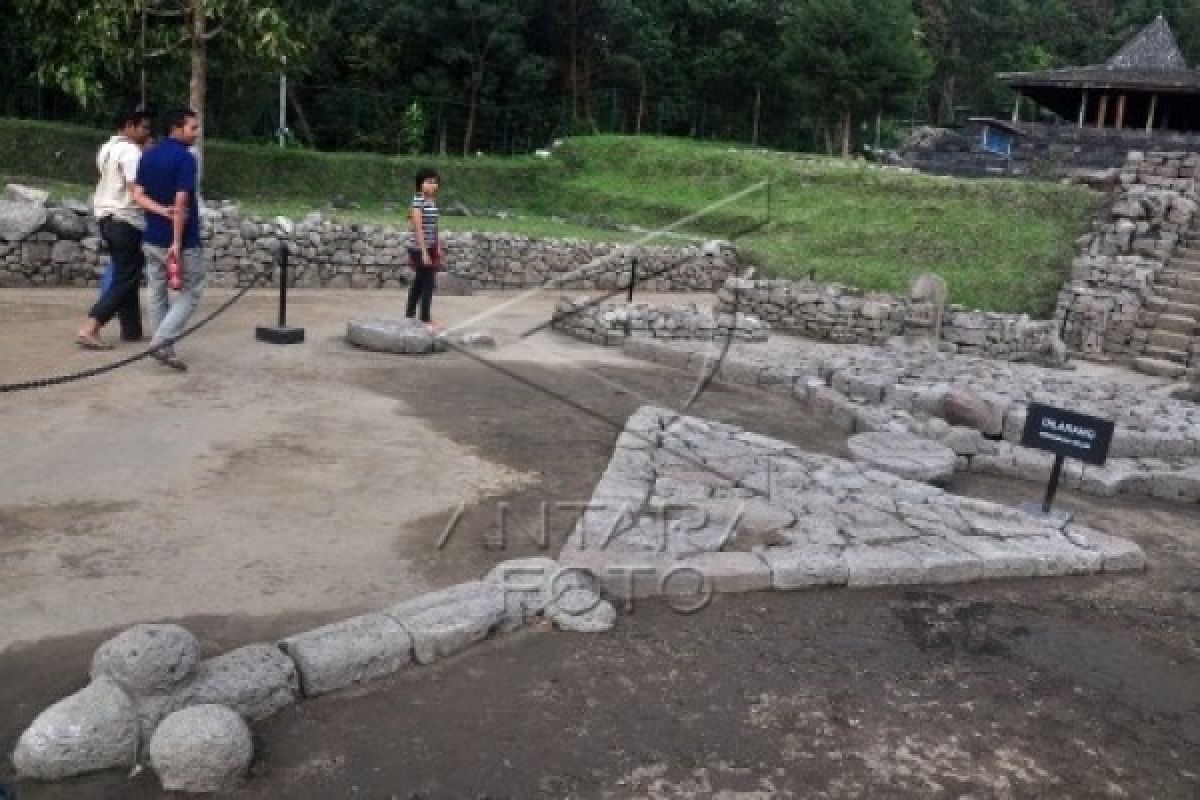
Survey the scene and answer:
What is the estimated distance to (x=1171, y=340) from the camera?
1502 cm

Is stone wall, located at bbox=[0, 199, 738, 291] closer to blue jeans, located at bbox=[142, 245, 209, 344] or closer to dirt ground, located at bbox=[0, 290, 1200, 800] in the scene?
blue jeans, located at bbox=[142, 245, 209, 344]

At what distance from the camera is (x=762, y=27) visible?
36000 millimetres

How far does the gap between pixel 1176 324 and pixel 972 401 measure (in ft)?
24.4

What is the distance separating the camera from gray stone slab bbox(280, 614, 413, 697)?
422 cm

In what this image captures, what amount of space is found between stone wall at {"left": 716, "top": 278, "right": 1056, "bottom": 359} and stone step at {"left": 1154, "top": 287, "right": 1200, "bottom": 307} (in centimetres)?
263

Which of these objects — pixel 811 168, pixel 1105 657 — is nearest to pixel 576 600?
pixel 1105 657

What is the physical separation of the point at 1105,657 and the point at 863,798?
83.6 inches

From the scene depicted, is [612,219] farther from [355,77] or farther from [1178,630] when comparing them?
[1178,630]

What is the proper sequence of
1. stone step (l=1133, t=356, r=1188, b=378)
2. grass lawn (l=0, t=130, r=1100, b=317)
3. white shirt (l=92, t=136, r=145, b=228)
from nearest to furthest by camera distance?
white shirt (l=92, t=136, r=145, b=228) → stone step (l=1133, t=356, r=1188, b=378) → grass lawn (l=0, t=130, r=1100, b=317)

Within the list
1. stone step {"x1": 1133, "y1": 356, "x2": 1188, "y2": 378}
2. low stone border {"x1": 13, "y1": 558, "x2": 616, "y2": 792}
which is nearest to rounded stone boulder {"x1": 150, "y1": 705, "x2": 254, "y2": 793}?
low stone border {"x1": 13, "y1": 558, "x2": 616, "y2": 792}

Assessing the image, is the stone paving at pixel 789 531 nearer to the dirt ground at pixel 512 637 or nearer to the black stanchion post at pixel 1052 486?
the dirt ground at pixel 512 637

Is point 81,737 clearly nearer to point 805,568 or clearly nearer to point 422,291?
point 805,568

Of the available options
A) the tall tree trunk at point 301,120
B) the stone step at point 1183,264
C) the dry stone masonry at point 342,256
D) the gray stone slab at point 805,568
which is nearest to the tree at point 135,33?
the dry stone masonry at point 342,256

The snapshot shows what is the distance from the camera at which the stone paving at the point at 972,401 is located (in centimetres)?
876
